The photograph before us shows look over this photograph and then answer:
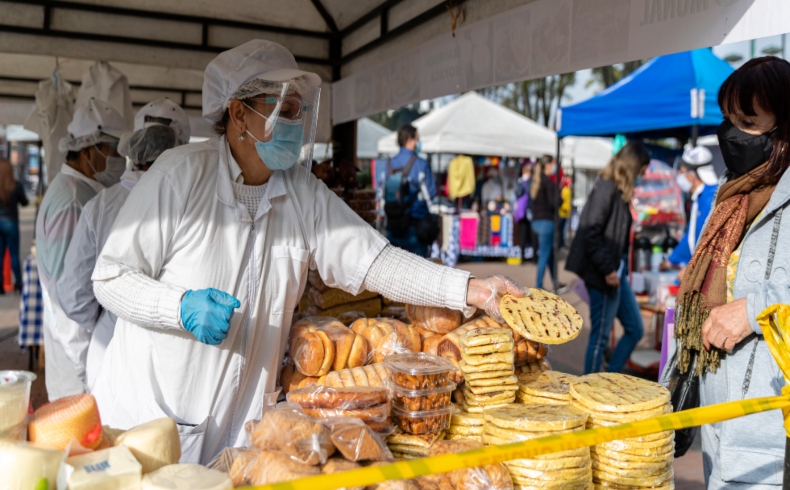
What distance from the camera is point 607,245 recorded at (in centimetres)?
557

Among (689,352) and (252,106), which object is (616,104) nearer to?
(689,352)

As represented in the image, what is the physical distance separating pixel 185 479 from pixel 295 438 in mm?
299

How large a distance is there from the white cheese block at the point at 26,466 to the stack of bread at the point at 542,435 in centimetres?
113

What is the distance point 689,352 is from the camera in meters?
2.59

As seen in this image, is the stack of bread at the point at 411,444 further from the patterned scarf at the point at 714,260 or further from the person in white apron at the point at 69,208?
the person in white apron at the point at 69,208

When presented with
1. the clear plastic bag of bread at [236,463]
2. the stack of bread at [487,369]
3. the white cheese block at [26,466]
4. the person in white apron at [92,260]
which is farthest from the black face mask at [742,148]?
the person in white apron at [92,260]

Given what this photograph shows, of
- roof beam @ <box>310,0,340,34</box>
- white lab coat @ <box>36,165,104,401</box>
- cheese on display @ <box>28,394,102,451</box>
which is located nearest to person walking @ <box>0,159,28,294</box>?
white lab coat @ <box>36,165,104,401</box>

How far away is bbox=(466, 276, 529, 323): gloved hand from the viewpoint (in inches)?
92.9

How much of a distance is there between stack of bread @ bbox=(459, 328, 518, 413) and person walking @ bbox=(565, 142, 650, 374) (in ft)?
11.9

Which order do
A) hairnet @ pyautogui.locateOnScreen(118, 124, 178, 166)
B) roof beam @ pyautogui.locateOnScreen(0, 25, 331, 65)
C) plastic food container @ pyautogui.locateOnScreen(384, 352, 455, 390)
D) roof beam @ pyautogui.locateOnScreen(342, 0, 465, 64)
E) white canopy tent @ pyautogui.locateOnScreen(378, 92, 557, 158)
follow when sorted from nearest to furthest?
plastic food container @ pyautogui.locateOnScreen(384, 352, 455, 390), roof beam @ pyautogui.locateOnScreen(342, 0, 465, 64), hairnet @ pyautogui.locateOnScreen(118, 124, 178, 166), roof beam @ pyautogui.locateOnScreen(0, 25, 331, 65), white canopy tent @ pyautogui.locateOnScreen(378, 92, 557, 158)

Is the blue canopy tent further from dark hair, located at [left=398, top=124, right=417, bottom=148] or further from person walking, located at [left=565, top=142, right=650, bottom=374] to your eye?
person walking, located at [left=565, top=142, right=650, bottom=374]

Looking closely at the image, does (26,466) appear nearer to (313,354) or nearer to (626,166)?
(313,354)

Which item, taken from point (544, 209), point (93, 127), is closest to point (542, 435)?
point (93, 127)

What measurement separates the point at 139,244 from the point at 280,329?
23.8 inches
